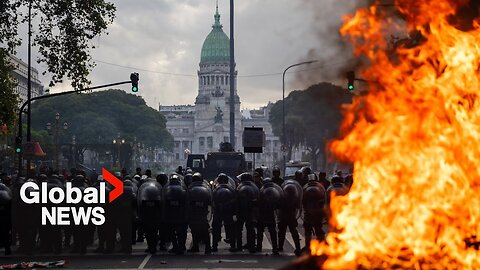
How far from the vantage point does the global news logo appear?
63.9ft

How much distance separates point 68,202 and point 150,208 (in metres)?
1.80

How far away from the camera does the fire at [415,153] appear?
8.88 m

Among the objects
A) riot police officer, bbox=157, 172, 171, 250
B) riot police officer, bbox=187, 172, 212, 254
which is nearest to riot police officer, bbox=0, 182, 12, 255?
riot police officer, bbox=157, 172, 171, 250

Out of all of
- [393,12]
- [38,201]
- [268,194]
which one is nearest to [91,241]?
[38,201]

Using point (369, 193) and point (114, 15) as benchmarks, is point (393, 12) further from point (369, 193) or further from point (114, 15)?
point (114, 15)

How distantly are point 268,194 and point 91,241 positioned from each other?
444 centimetres

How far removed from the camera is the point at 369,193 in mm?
9242

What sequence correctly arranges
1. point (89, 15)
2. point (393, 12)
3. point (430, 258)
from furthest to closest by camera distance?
point (89, 15), point (393, 12), point (430, 258)

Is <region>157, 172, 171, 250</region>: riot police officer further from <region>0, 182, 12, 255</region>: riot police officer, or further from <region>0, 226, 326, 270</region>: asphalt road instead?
<region>0, 182, 12, 255</region>: riot police officer

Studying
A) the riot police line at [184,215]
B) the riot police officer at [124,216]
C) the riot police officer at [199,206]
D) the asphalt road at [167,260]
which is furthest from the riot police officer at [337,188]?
the riot police officer at [124,216]

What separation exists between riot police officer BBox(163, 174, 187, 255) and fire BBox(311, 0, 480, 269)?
29.3 feet

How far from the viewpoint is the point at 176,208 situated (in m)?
19.5

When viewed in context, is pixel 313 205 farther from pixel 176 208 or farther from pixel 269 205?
pixel 176 208

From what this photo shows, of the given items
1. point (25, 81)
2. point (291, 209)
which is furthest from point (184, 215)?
point (25, 81)
